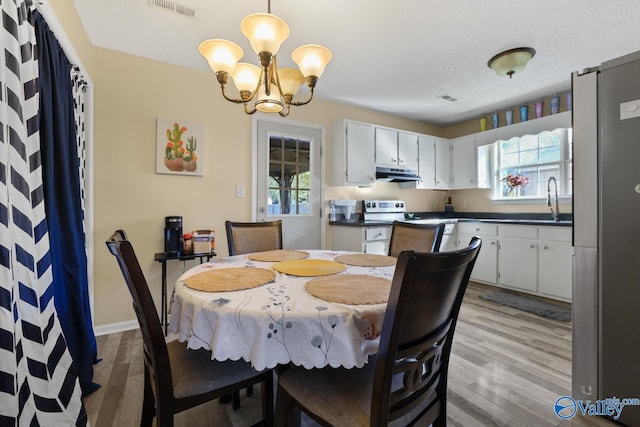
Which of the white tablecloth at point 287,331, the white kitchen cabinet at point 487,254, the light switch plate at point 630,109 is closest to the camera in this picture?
the white tablecloth at point 287,331

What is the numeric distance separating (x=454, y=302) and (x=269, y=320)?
61cm

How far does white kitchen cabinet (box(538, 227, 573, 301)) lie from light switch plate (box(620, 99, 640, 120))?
210 cm

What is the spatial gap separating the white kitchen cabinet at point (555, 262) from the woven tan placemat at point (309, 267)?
2.85m

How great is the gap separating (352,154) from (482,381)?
8.50 ft

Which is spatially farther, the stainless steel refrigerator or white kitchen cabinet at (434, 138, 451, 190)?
white kitchen cabinet at (434, 138, 451, 190)

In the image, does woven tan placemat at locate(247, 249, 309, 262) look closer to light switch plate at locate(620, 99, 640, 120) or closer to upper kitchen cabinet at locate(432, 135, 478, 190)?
light switch plate at locate(620, 99, 640, 120)

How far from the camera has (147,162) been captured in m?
2.59

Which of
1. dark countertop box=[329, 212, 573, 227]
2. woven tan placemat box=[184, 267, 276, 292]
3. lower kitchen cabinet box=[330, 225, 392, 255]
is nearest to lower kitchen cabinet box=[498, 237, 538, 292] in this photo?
dark countertop box=[329, 212, 573, 227]

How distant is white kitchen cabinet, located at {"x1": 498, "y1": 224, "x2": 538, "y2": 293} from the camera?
10.7 feet

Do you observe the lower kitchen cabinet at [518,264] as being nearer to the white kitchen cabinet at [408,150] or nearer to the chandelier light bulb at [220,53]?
the white kitchen cabinet at [408,150]

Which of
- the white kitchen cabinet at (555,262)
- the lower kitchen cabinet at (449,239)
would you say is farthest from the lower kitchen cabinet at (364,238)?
the white kitchen cabinet at (555,262)

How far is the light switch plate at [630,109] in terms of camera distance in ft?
4.31

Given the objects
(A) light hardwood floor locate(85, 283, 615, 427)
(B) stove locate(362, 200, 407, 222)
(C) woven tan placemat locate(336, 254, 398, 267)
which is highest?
(B) stove locate(362, 200, 407, 222)

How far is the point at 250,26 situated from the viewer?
1362mm
